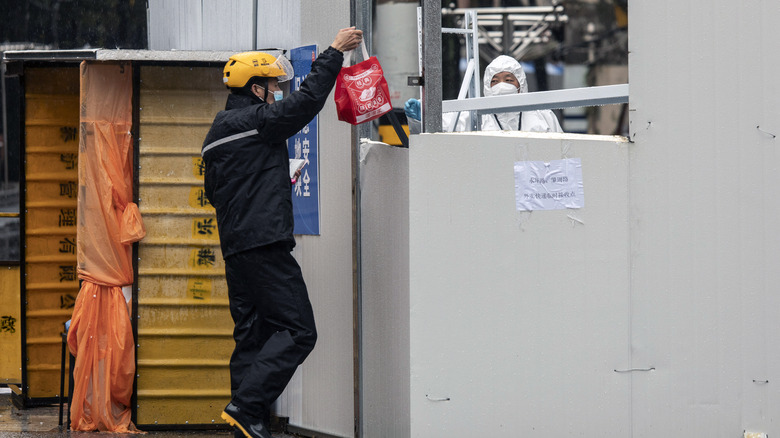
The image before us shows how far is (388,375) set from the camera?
4656mm

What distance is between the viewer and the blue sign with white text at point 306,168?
5199 millimetres

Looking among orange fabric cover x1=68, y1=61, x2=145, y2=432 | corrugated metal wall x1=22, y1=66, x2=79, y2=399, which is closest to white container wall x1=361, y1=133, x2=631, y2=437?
orange fabric cover x1=68, y1=61, x2=145, y2=432

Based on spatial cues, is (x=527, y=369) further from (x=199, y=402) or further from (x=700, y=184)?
(x=199, y=402)

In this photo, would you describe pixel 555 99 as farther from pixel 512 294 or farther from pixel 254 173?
pixel 254 173

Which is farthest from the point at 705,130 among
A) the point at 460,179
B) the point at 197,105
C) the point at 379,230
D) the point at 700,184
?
the point at 197,105

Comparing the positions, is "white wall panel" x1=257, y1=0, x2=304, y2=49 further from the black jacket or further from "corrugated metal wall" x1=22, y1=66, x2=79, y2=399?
"corrugated metal wall" x1=22, y1=66, x2=79, y2=399

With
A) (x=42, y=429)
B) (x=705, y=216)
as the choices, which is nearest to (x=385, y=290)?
(x=705, y=216)

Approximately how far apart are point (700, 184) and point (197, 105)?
119 inches

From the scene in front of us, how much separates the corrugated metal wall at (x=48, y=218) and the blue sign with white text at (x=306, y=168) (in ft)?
6.72

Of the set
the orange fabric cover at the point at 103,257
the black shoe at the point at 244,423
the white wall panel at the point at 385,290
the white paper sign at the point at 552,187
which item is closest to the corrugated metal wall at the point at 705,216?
the white paper sign at the point at 552,187

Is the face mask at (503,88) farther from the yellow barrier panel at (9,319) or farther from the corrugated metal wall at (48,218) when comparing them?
the yellow barrier panel at (9,319)

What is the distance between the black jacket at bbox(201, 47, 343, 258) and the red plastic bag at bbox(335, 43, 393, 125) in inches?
3.6

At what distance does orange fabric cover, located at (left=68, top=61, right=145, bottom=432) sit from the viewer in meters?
5.59

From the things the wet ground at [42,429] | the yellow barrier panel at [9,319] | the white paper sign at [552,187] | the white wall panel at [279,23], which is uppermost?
the white wall panel at [279,23]
